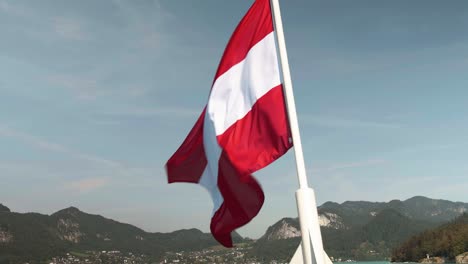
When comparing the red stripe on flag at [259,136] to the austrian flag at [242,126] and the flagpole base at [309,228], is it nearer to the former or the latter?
the austrian flag at [242,126]

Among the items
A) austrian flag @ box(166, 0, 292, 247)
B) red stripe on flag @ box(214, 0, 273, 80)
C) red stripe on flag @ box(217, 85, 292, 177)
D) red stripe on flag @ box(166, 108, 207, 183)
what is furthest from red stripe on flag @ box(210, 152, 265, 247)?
red stripe on flag @ box(214, 0, 273, 80)

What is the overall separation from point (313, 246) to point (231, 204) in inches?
65.7

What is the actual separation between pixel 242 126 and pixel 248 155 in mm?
538

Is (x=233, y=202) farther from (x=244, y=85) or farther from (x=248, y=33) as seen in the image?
(x=248, y=33)

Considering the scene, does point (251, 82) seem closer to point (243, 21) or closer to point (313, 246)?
point (243, 21)

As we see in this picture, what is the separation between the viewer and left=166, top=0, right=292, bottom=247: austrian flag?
23.4ft

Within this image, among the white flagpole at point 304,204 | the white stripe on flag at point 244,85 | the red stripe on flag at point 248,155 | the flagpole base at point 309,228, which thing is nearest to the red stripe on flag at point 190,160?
the white stripe on flag at point 244,85

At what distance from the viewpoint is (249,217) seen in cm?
714

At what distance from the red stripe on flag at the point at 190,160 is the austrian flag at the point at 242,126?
0.02m

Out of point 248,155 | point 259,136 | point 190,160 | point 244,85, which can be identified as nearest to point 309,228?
point 248,155

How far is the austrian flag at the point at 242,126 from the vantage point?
714 cm

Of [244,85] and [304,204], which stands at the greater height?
[244,85]

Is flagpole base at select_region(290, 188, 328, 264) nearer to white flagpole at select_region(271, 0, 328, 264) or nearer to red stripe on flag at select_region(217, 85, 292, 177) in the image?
white flagpole at select_region(271, 0, 328, 264)

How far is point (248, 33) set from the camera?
7.82 meters
